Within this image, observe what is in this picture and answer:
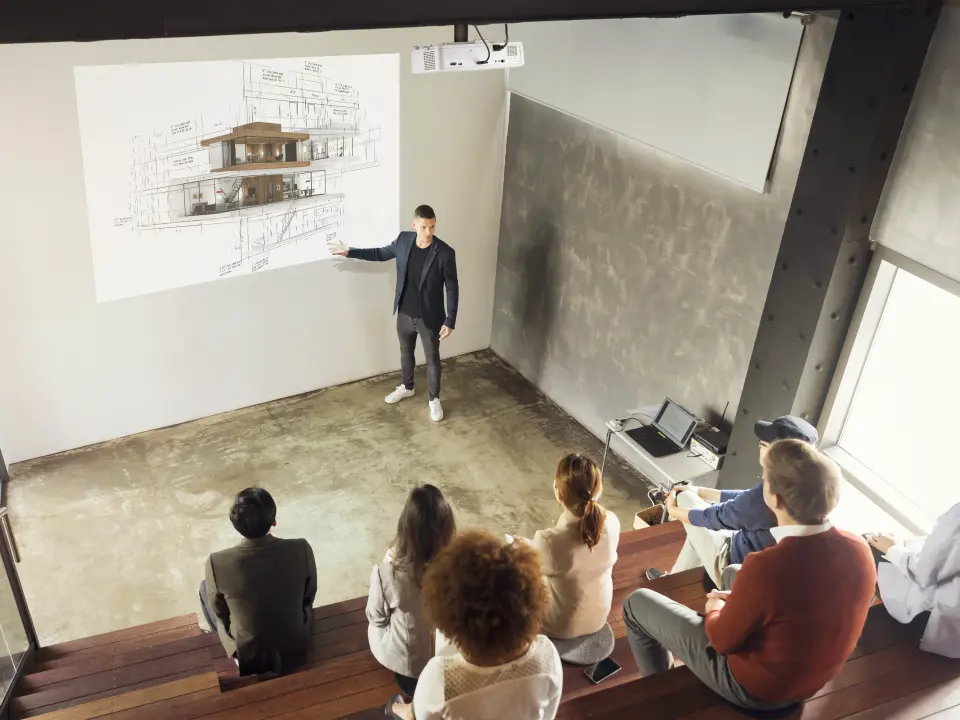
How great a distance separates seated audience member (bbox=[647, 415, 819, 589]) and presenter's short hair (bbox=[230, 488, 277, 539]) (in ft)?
4.92

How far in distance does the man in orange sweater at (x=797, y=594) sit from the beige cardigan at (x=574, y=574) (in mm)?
418

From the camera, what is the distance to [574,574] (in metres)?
2.68

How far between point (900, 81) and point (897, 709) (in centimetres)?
229

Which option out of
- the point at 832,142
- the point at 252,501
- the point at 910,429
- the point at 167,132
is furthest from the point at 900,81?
the point at 167,132

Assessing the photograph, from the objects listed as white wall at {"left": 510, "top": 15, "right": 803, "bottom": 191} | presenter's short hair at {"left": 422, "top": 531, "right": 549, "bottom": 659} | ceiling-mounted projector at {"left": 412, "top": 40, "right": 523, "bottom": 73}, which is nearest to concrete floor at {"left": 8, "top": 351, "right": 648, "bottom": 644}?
white wall at {"left": 510, "top": 15, "right": 803, "bottom": 191}

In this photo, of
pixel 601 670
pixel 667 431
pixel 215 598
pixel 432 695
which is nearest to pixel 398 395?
pixel 667 431

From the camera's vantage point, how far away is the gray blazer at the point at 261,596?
276 cm

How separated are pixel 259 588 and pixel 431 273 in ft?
9.66

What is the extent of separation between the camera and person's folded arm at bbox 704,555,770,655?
7.06 feet

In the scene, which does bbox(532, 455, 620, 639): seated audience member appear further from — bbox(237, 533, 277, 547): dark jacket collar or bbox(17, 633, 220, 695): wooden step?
bbox(17, 633, 220, 695): wooden step

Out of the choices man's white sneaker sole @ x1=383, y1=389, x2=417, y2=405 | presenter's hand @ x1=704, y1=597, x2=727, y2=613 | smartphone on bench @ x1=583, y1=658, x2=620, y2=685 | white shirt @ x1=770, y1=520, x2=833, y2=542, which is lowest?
man's white sneaker sole @ x1=383, y1=389, x2=417, y2=405

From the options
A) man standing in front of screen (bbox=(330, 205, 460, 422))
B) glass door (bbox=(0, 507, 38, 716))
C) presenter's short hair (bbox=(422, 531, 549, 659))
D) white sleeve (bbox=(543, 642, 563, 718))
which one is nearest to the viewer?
presenter's short hair (bbox=(422, 531, 549, 659))

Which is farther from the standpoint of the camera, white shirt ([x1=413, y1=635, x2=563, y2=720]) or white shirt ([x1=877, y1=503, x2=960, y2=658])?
white shirt ([x1=877, y1=503, x2=960, y2=658])

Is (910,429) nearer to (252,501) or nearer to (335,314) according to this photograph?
(252,501)
